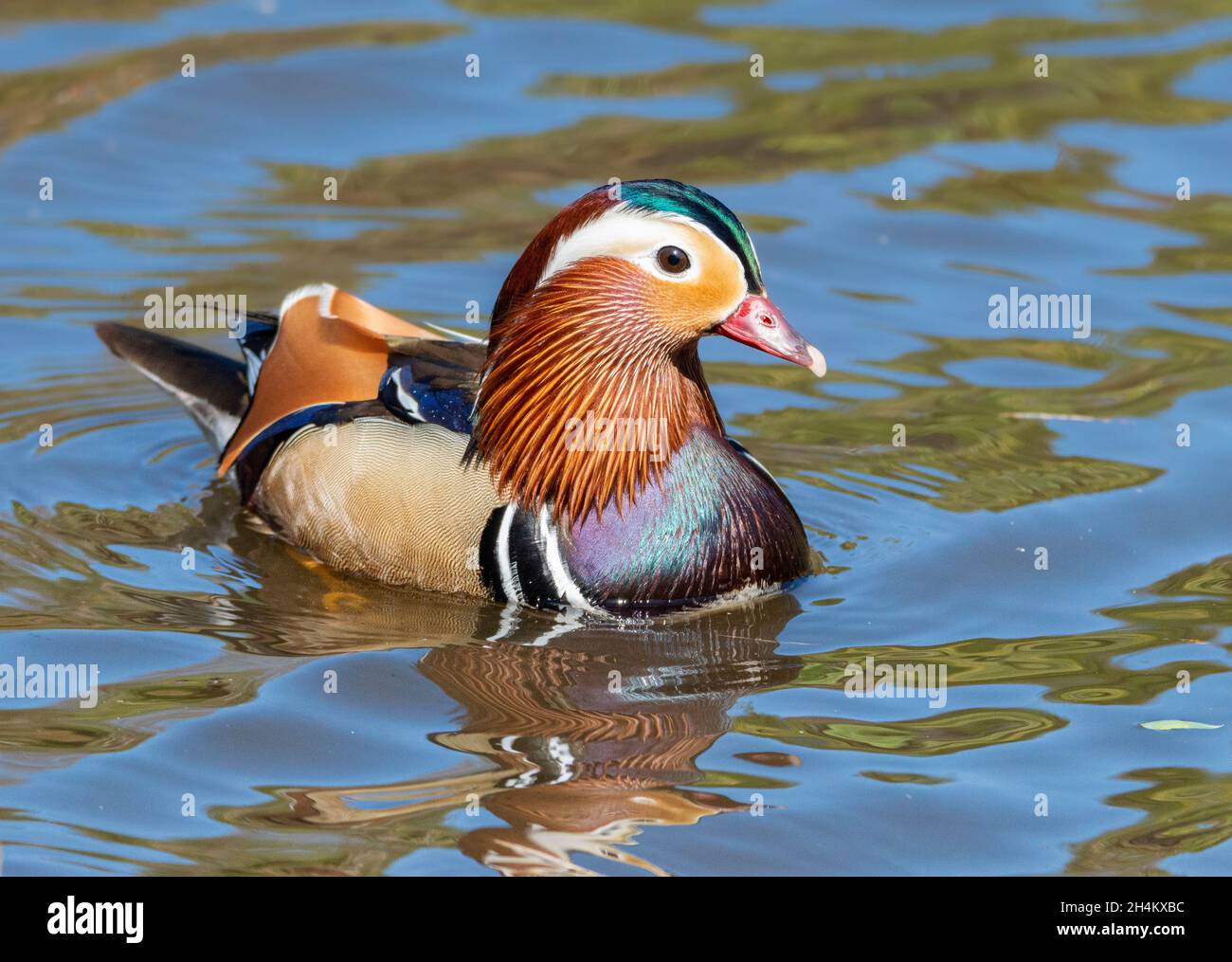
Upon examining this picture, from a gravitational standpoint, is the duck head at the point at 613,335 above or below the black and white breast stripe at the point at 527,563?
above

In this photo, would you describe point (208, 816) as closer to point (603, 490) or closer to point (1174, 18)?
point (603, 490)

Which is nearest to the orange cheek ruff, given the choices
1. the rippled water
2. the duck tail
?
the rippled water

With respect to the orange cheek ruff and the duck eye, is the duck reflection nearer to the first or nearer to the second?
the orange cheek ruff

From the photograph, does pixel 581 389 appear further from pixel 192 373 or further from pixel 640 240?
pixel 192 373

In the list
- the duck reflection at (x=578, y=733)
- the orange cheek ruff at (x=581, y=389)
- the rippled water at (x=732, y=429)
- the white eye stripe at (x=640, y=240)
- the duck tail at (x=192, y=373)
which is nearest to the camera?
the duck reflection at (x=578, y=733)

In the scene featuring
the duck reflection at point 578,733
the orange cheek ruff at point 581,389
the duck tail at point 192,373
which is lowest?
the duck reflection at point 578,733

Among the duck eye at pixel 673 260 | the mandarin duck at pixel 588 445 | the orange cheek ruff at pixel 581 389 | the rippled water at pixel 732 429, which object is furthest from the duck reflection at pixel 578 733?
the duck eye at pixel 673 260

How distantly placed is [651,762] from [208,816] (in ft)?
4.57

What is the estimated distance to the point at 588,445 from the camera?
745 centimetres

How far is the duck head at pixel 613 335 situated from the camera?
7.07m

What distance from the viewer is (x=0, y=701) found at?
6645mm

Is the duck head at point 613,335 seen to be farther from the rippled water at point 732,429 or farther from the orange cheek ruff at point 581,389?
the rippled water at point 732,429

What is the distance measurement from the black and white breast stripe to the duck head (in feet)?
0.31

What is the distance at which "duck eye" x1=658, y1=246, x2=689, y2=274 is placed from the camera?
7102 millimetres
